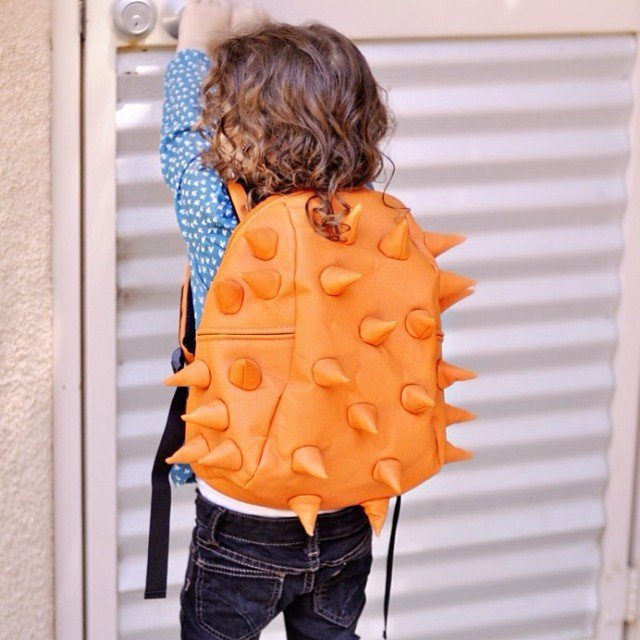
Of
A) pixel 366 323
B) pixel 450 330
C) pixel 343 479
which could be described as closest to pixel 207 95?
pixel 366 323

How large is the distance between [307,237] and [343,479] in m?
0.45

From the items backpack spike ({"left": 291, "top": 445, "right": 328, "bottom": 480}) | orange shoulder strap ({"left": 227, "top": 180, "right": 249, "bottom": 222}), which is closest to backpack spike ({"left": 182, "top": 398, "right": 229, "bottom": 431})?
backpack spike ({"left": 291, "top": 445, "right": 328, "bottom": 480})

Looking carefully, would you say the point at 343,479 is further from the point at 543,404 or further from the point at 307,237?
the point at 543,404

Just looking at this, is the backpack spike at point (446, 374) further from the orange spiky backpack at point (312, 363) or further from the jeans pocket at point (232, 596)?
the jeans pocket at point (232, 596)

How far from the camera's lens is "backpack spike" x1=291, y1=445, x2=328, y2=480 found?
83.3 inches

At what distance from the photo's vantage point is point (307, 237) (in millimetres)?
2152

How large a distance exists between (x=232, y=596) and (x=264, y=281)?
2.16 ft

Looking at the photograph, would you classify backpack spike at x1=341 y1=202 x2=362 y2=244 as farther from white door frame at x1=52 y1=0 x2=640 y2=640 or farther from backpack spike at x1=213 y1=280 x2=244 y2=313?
white door frame at x1=52 y1=0 x2=640 y2=640

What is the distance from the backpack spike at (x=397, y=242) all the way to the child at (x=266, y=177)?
111 millimetres

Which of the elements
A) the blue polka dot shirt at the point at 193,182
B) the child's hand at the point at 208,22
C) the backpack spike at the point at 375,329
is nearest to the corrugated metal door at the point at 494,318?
the child's hand at the point at 208,22

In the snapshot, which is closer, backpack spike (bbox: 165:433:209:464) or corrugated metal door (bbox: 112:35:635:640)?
backpack spike (bbox: 165:433:209:464)

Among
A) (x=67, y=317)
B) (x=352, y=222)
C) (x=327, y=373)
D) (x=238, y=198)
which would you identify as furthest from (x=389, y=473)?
(x=67, y=317)

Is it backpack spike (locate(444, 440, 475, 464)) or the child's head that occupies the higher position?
the child's head

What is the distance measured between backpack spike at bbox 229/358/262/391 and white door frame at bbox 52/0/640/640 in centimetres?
91
